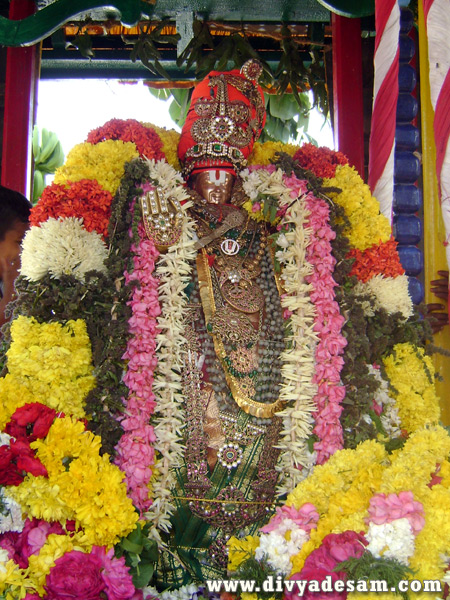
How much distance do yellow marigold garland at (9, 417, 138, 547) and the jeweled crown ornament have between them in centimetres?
133

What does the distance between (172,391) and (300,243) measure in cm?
80

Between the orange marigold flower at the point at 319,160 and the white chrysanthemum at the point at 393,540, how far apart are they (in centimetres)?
157

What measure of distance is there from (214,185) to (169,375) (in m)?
0.90

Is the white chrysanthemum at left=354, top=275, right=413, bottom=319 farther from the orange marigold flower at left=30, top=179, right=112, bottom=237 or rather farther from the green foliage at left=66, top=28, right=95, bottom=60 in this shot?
the green foliage at left=66, top=28, right=95, bottom=60

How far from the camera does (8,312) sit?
289cm

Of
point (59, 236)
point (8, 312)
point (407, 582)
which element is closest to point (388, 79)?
point (59, 236)

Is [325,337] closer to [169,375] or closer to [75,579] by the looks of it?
[169,375]

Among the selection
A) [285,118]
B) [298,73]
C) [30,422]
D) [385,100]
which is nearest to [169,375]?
[30,422]

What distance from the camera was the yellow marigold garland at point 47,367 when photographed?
2.47 meters

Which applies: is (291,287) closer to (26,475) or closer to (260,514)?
(260,514)

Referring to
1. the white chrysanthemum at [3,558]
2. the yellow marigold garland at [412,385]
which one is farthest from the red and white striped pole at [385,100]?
the white chrysanthemum at [3,558]

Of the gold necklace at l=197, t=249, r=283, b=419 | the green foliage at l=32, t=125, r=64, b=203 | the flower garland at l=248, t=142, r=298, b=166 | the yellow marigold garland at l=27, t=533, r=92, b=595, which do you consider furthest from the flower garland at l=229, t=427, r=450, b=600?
the green foliage at l=32, t=125, r=64, b=203

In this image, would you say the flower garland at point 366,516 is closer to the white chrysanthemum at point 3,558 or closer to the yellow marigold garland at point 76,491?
the yellow marigold garland at point 76,491

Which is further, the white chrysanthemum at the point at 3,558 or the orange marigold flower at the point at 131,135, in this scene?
the orange marigold flower at the point at 131,135
